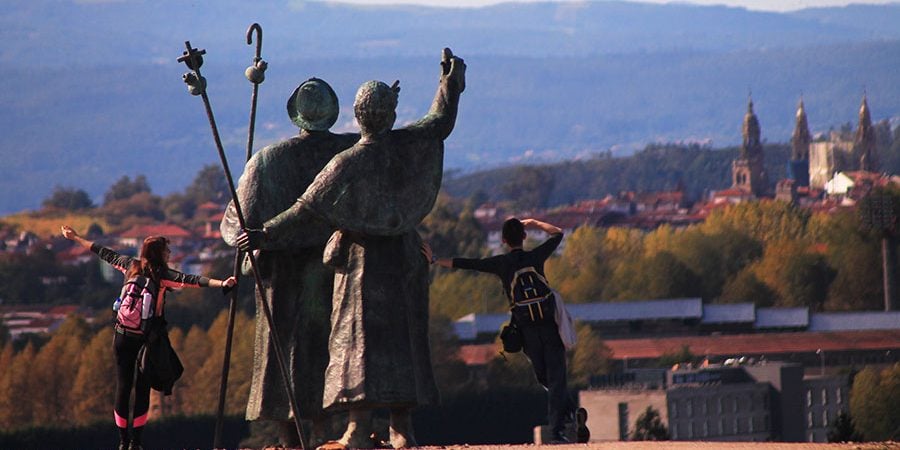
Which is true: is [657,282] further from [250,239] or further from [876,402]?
[250,239]

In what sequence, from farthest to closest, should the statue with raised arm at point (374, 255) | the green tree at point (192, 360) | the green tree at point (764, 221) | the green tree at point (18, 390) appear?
the green tree at point (764, 221)
the green tree at point (18, 390)
the green tree at point (192, 360)
the statue with raised arm at point (374, 255)

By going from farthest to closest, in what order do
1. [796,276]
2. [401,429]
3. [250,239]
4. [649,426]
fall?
[796,276], [649,426], [401,429], [250,239]

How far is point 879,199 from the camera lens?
14462cm

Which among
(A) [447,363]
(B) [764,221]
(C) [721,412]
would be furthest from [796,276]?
(C) [721,412]

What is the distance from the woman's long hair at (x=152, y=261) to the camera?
15.2 m

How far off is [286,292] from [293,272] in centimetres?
13

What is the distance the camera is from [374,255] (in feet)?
49.8

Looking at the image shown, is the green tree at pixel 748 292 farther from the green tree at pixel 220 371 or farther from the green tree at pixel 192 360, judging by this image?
the green tree at pixel 192 360

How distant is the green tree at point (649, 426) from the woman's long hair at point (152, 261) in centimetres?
7853

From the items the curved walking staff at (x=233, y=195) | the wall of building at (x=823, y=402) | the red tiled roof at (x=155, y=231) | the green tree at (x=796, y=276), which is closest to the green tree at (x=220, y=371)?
the wall of building at (x=823, y=402)

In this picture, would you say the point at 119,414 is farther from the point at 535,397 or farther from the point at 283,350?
the point at 535,397

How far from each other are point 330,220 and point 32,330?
122294 millimetres

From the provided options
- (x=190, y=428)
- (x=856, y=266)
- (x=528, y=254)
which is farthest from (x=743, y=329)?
(x=528, y=254)

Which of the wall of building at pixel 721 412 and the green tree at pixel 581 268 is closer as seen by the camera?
the wall of building at pixel 721 412
